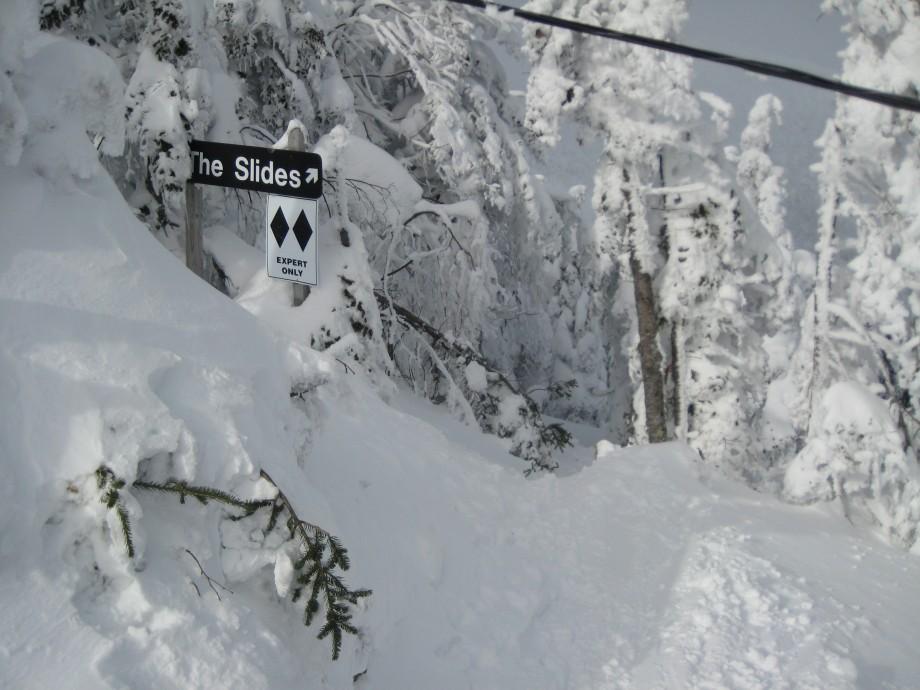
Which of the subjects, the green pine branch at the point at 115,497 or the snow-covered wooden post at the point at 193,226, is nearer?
the green pine branch at the point at 115,497

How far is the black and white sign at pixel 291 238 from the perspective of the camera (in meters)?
4.90

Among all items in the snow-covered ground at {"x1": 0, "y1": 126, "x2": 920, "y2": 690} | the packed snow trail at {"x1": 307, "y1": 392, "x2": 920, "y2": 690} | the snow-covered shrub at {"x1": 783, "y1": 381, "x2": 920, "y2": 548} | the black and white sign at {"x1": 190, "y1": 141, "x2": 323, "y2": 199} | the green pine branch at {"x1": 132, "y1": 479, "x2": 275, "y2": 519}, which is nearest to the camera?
the snow-covered ground at {"x1": 0, "y1": 126, "x2": 920, "y2": 690}

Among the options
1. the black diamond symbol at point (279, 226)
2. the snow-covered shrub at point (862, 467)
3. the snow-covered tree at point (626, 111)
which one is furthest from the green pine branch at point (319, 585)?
the snow-covered tree at point (626, 111)

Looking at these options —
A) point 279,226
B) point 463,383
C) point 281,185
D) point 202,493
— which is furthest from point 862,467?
point 202,493

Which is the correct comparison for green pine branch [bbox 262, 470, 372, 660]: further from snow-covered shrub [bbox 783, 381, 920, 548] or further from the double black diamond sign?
snow-covered shrub [bbox 783, 381, 920, 548]

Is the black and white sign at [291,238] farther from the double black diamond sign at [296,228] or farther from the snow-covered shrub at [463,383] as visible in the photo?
the snow-covered shrub at [463,383]

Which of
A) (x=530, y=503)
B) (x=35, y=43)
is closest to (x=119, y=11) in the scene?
(x=35, y=43)

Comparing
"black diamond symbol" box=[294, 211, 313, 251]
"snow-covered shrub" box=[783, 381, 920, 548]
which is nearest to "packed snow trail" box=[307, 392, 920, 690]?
"black diamond symbol" box=[294, 211, 313, 251]

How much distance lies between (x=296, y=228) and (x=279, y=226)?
0.13 m

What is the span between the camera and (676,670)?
4453 millimetres

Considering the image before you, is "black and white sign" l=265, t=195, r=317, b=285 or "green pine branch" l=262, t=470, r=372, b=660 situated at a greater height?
"black and white sign" l=265, t=195, r=317, b=285

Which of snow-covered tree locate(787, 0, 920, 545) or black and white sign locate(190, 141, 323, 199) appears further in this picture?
snow-covered tree locate(787, 0, 920, 545)

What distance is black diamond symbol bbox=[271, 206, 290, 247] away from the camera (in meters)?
4.95

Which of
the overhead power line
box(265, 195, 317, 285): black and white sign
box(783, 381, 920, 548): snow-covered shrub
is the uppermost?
the overhead power line
